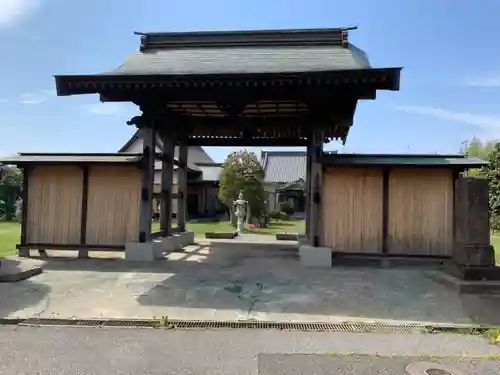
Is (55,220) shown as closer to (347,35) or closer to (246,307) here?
(246,307)

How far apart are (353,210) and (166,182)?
4746 mm

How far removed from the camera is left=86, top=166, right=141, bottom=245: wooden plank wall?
9133mm

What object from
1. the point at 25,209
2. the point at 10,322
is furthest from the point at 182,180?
the point at 10,322

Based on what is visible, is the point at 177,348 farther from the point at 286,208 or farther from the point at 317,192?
the point at 286,208

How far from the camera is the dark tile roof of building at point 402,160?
8.20m

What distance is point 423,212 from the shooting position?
27.9ft

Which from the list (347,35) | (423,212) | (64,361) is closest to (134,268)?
(64,361)

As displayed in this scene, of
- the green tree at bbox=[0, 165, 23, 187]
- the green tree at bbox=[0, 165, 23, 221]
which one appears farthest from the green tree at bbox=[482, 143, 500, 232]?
the green tree at bbox=[0, 165, 23, 187]

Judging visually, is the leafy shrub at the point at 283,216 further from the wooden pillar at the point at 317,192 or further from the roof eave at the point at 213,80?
the roof eave at the point at 213,80

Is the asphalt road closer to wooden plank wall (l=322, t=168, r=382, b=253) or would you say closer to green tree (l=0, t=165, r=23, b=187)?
wooden plank wall (l=322, t=168, r=382, b=253)

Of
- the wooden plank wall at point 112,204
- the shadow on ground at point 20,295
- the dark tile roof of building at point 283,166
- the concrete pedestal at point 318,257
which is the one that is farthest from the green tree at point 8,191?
the concrete pedestal at point 318,257

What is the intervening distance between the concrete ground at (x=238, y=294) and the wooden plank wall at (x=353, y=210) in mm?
671

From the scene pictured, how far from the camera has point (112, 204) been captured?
30.2 ft

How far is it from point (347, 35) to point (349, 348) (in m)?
7.66
